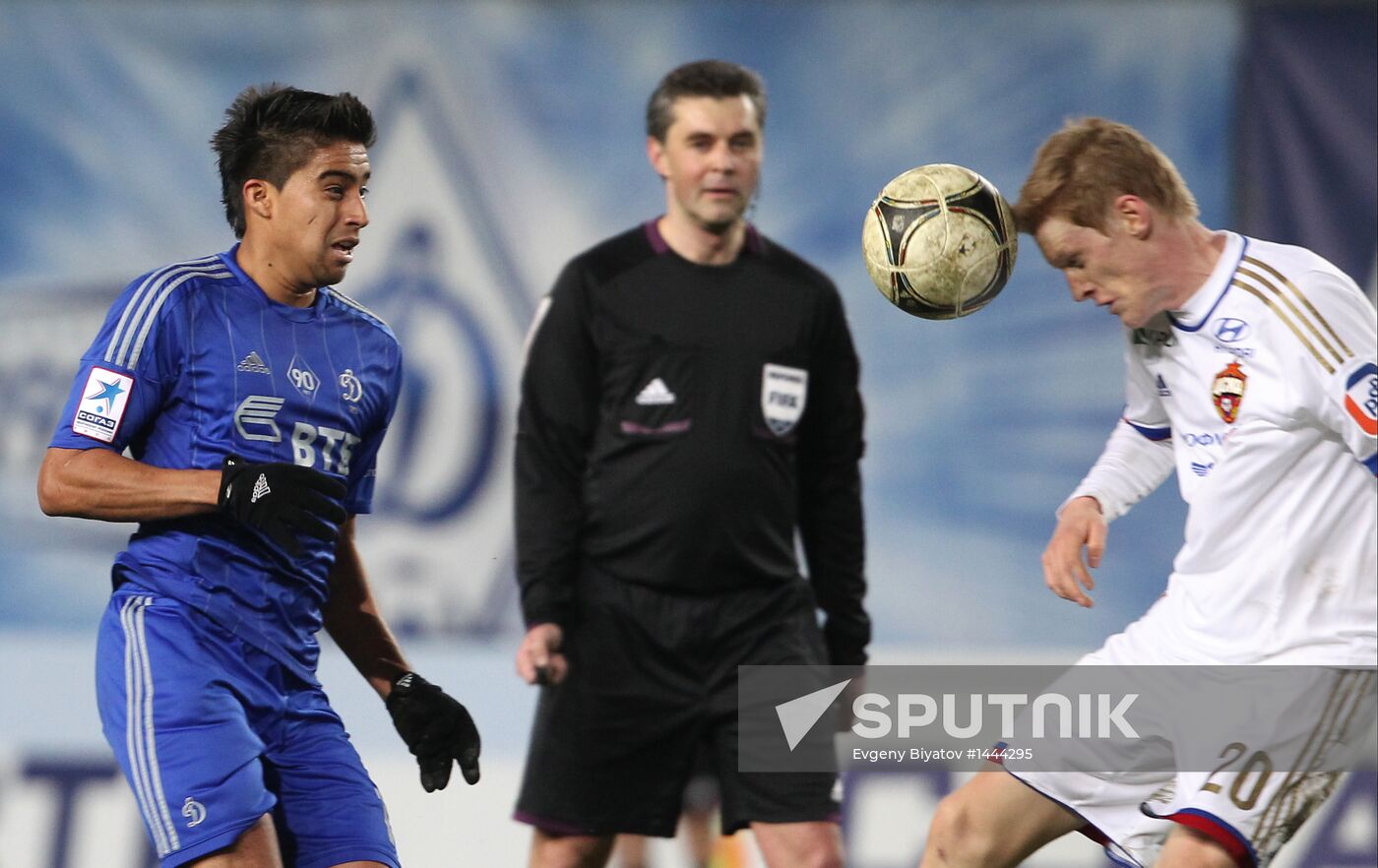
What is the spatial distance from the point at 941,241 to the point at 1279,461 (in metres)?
0.84

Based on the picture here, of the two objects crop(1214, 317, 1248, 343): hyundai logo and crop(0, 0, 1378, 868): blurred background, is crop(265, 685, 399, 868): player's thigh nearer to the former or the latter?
crop(1214, 317, 1248, 343): hyundai logo

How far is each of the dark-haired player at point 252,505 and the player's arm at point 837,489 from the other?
1131mm

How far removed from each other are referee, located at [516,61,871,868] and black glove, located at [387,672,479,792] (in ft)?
1.28

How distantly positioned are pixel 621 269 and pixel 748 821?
4.74 ft

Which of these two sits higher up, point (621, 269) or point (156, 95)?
point (156, 95)

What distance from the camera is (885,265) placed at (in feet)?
11.3

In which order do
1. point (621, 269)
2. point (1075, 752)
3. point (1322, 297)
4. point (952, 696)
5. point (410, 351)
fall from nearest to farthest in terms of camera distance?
point (1322, 297), point (1075, 752), point (621, 269), point (952, 696), point (410, 351)

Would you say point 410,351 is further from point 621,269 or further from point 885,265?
point 885,265

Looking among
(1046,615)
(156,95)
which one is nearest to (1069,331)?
(1046,615)

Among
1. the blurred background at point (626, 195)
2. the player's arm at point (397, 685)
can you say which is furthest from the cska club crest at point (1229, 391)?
the blurred background at point (626, 195)

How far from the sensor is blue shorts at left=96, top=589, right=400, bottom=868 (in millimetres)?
2965

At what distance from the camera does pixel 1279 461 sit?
323 cm

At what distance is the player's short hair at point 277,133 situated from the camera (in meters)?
3.41

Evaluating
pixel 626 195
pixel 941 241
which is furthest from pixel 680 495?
pixel 626 195
